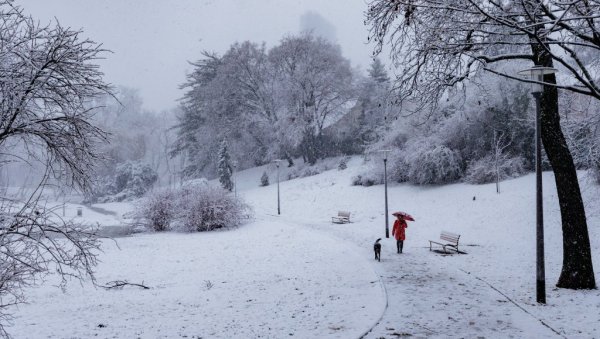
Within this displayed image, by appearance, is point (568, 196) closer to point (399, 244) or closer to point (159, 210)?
point (399, 244)

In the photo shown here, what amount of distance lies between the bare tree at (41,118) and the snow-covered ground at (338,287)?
292 centimetres

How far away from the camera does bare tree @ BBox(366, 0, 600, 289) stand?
20.2 ft

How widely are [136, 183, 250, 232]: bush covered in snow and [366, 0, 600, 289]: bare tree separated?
699 inches

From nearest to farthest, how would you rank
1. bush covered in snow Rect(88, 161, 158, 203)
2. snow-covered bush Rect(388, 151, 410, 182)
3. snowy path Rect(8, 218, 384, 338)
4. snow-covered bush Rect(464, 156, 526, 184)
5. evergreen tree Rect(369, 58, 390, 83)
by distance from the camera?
snowy path Rect(8, 218, 384, 338) < snow-covered bush Rect(464, 156, 526, 184) < snow-covered bush Rect(388, 151, 410, 182) < evergreen tree Rect(369, 58, 390, 83) < bush covered in snow Rect(88, 161, 158, 203)

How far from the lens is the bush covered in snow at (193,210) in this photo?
24.9 m

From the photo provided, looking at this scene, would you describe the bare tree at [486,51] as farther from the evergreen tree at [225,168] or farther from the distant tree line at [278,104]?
the evergreen tree at [225,168]

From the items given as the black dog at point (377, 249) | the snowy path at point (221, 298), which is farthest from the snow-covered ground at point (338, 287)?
the black dog at point (377, 249)

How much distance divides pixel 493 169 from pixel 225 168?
27.2 m

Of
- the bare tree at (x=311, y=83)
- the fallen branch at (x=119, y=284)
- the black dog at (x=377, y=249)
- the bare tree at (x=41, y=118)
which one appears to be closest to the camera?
the bare tree at (x=41, y=118)

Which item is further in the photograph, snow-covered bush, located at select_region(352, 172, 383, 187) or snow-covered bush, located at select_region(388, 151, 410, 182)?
snow-covered bush, located at select_region(352, 172, 383, 187)

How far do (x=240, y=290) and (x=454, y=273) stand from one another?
20.4 feet

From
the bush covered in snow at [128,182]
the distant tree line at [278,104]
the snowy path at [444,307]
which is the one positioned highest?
the distant tree line at [278,104]

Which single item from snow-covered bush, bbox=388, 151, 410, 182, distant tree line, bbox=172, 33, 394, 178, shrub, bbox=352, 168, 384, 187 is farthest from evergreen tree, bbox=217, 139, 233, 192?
snow-covered bush, bbox=388, 151, 410, 182

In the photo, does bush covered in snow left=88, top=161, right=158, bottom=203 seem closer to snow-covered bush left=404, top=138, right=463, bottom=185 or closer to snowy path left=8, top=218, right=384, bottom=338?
snow-covered bush left=404, top=138, right=463, bottom=185
